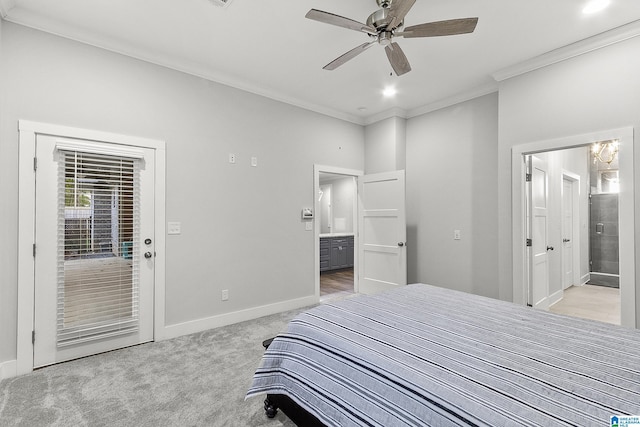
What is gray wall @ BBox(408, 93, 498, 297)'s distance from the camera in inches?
148

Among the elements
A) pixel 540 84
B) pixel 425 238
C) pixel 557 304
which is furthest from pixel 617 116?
pixel 557 304

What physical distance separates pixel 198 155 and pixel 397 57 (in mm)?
2286

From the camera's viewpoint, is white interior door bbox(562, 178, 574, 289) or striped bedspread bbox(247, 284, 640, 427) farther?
white interior door bbox(562, 178, 574, 289)

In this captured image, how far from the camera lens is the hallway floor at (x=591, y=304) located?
12.3 feet

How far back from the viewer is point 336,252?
276 inches

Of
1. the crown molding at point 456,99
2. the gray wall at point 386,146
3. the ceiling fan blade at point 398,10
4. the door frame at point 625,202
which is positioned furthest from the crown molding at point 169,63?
the door frame at point 625,202

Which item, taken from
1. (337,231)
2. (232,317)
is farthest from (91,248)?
(337,231)

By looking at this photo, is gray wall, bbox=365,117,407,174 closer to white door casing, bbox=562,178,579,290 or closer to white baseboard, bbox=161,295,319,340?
white baseboard, bbox=161,295,319,340

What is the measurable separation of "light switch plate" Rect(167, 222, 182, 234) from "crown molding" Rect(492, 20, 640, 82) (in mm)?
3925

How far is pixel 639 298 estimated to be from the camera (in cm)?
250

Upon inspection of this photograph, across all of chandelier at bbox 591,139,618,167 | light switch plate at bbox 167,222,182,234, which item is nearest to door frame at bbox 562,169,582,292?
chandelier at bbox 591,139,618,167

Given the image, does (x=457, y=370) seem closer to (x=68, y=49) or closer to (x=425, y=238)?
(x=425, y=238)

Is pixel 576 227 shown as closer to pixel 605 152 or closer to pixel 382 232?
pixel 605 152

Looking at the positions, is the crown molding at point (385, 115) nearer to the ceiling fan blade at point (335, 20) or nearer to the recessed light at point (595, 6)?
the recessed light at point (595, 6)
